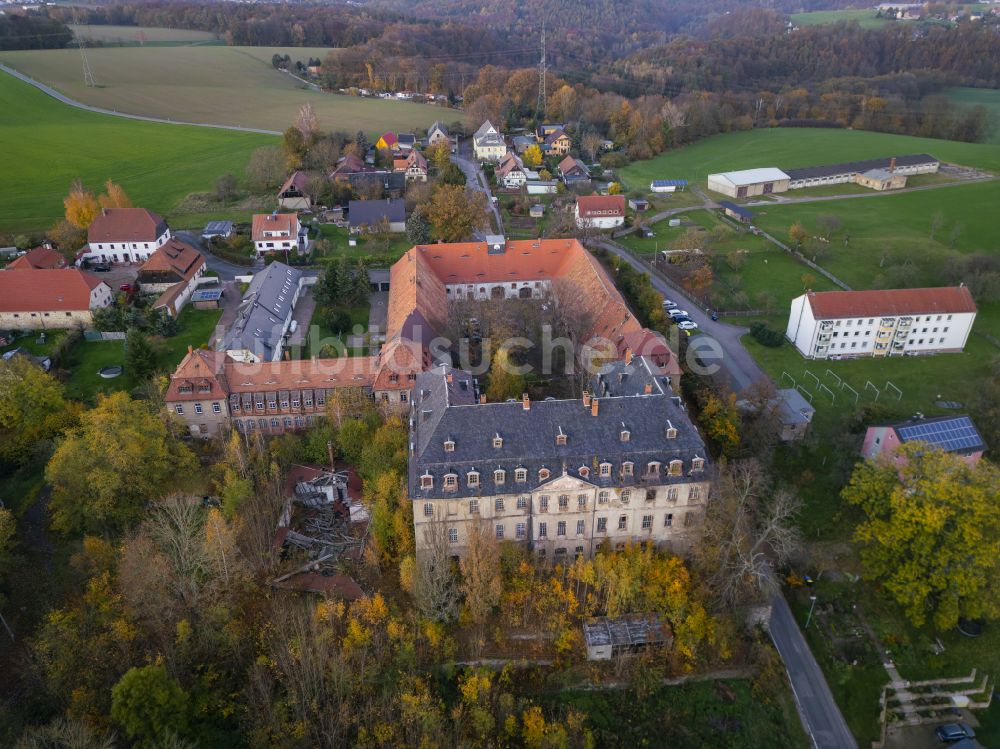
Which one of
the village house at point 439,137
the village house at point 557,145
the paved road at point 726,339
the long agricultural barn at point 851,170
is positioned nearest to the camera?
the paved road at point 726,339

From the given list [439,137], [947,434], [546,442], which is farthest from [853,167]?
[546,442]

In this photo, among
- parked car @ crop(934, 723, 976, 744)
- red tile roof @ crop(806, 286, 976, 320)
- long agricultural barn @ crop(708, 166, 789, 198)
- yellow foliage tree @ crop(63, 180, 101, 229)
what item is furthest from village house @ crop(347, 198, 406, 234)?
parked car @ crop(934, 723, 976, 744)

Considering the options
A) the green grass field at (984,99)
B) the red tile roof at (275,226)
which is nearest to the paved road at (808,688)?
the red tile roof at (275,226)

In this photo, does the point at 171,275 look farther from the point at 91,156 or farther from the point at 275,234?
the point at 91,156

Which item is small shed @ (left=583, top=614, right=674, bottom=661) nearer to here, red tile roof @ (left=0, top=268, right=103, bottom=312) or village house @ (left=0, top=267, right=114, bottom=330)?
village house @ (left=0, top=267, right=114, bottom=330)

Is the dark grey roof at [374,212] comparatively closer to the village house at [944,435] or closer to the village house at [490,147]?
the village house at [490,147]
